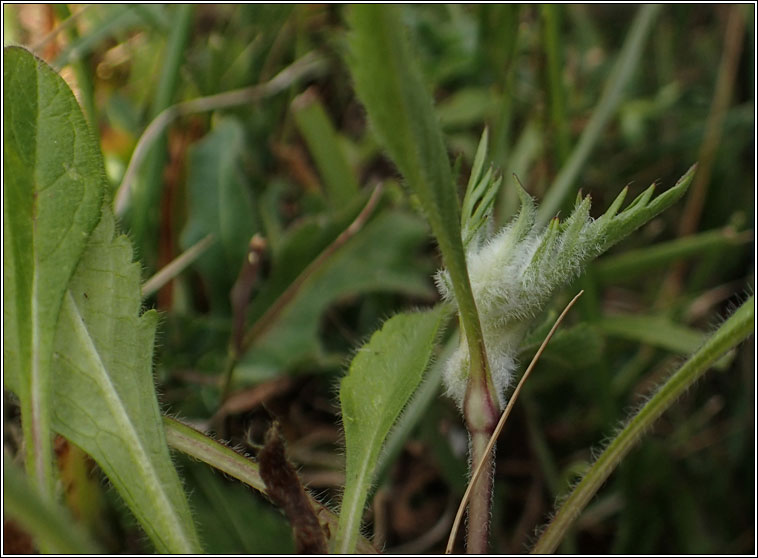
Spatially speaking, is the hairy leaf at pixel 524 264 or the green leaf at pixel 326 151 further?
the green leaf at pixel 326 151

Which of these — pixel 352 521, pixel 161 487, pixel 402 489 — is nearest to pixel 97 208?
pixel 161 487

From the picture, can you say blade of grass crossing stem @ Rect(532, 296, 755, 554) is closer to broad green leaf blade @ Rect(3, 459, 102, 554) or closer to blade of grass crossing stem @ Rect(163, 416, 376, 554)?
blade of grass crossing stem @ Rect(163, 416, 376, 554)

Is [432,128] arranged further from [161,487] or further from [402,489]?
[402,489]

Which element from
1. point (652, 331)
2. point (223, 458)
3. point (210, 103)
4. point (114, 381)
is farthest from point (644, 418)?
point (210, 103)

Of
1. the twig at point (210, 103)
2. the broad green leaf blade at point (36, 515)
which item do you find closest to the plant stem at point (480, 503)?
the broad green leaf blade at point (36, 515)

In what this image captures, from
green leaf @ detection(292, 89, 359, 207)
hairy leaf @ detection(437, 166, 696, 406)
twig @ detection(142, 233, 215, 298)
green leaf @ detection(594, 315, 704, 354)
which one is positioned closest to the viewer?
hairy leaf @ detection(437, 166, 696, 406)

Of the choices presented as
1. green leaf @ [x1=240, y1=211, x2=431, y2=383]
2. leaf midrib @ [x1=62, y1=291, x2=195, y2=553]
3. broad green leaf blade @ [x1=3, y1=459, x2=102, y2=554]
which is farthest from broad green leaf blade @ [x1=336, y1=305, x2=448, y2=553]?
green leaf @ [x1=240, y1=211, x2=431, y2=383]

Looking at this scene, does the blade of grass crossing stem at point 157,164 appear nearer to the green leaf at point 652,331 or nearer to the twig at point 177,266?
the twig at point 177,266
